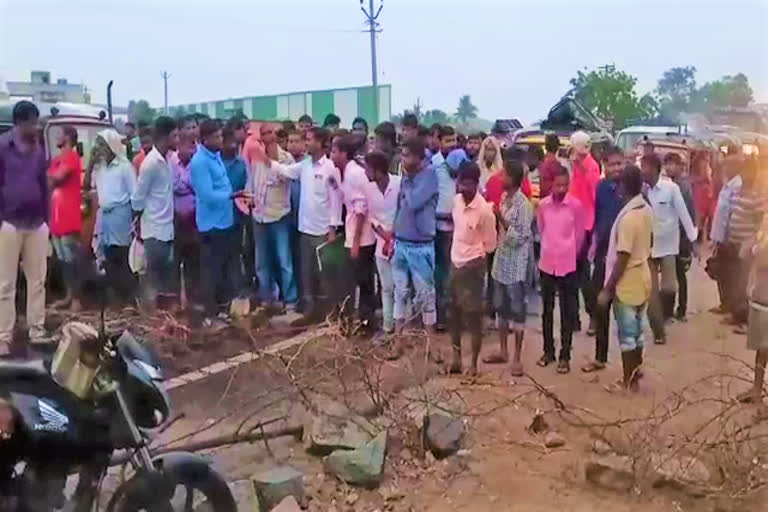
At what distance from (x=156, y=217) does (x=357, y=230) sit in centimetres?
151

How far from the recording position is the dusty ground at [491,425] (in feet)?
14.5

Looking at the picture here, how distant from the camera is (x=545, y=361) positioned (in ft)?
22.3

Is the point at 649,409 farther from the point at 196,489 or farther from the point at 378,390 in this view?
the point at 196,489

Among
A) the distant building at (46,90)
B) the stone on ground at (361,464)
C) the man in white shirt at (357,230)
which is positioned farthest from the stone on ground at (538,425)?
the distant building at (46,90)

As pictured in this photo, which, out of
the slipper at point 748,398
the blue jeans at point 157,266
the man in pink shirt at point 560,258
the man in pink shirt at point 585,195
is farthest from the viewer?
the man in pink shirt at point 585,195

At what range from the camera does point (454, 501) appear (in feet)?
14.5

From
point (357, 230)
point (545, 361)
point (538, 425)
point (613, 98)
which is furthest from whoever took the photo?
point (613, 98)

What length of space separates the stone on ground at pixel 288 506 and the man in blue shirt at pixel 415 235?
8.35 feet

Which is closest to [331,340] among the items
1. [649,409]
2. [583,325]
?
[649,409]

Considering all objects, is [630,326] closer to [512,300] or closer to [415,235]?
[512,300]

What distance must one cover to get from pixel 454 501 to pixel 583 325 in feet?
13.5

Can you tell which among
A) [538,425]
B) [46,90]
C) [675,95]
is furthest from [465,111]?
[538,425]

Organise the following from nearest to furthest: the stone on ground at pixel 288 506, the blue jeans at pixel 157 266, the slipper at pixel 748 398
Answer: the stone on ground at pixel 288 506 < the slipper at pixel 748 398 < the blue jeans at pixel 157 266

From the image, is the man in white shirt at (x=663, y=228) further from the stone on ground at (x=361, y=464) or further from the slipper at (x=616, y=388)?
the stone on ground at (x=361, y=464)
